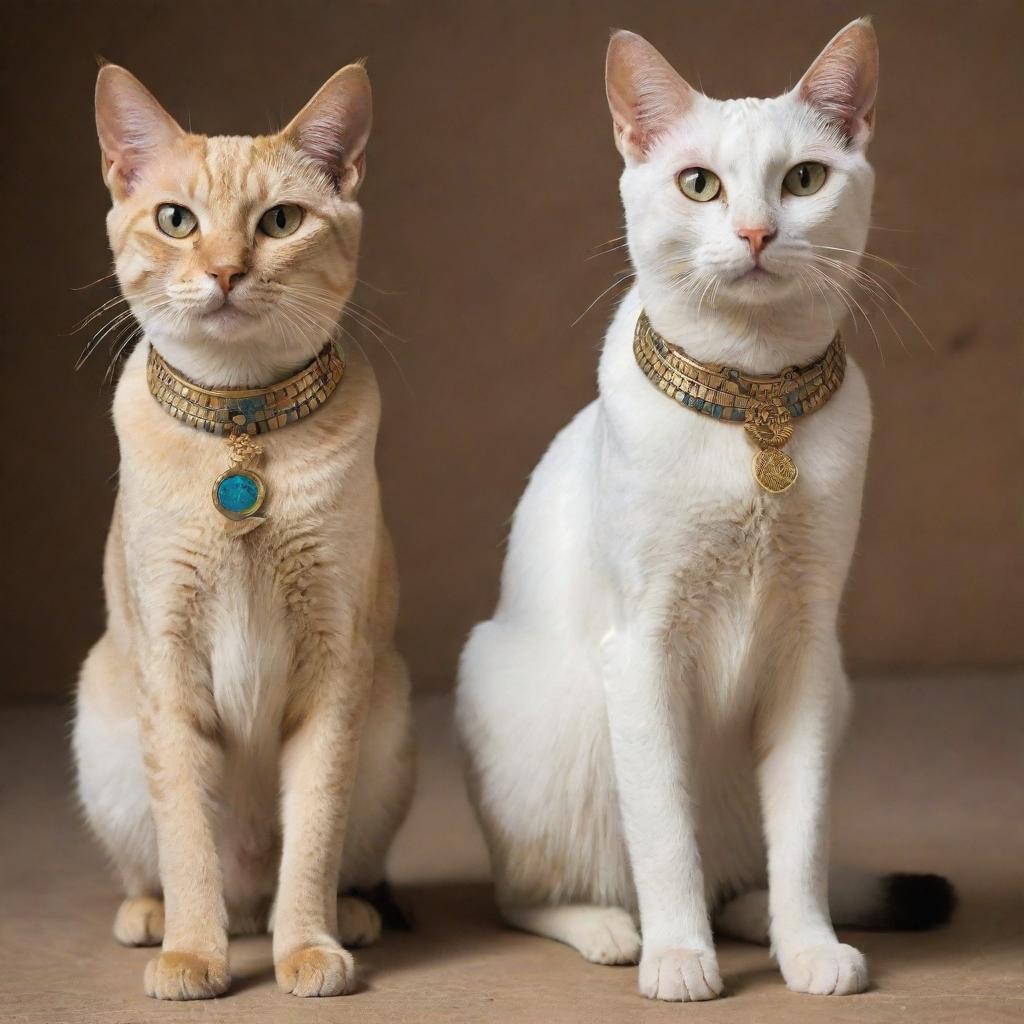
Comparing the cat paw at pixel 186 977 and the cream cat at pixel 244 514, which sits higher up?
the cream cat at pixel 244 514

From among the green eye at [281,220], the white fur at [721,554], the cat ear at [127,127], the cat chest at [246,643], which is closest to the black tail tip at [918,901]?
the white fur at [721,554]

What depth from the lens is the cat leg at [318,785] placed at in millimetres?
2393

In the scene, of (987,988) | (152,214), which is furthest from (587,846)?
(152,214)

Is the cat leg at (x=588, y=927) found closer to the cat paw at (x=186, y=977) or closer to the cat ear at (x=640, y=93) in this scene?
the cat paw at (x=186, y=977)

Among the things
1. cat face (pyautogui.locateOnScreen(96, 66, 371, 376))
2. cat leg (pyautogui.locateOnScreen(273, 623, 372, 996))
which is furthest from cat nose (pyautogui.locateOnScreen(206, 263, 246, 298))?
cat leg (pyautogui.locateOnScreen(273, 623, 372, 996))

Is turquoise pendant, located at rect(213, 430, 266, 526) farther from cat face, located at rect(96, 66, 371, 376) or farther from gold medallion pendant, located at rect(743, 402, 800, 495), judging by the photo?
gold medallion pendant, located at rect(743, 402, 800, 495)

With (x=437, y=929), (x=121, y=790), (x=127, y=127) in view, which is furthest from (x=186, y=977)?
(x=127, y=127)

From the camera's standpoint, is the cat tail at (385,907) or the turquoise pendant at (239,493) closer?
the turquoise pendant at (239,493)

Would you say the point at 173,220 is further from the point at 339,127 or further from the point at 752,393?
the point at 752,393

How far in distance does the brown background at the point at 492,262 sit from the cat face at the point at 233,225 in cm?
170

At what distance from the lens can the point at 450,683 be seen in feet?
14.0

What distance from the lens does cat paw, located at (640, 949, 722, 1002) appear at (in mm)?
2271

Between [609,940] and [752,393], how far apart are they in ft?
2.71

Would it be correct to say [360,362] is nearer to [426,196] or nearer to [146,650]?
[146,650]
